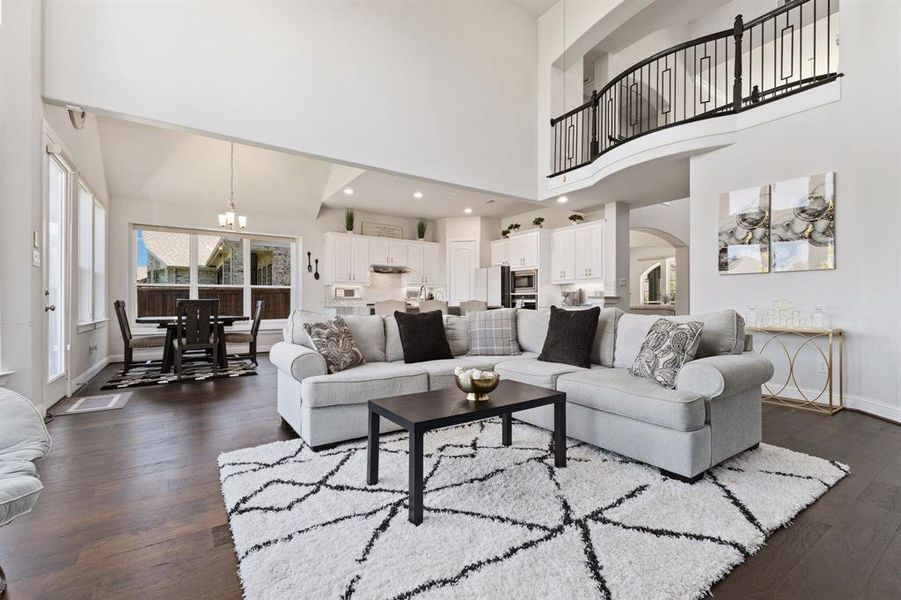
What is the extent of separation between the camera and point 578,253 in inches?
282

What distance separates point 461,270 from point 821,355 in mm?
5884

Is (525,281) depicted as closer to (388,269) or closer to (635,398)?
(388,269)

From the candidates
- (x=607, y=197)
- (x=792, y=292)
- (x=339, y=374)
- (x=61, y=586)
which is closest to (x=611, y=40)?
(x=607, y=197)

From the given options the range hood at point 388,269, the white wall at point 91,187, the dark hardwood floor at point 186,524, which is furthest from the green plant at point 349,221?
the dark hardwood floor at point 186,524

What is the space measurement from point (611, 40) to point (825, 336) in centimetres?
561

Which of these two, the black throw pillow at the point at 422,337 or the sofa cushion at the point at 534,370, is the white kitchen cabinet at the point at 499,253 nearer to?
the black throw pillow at the point at 422,337

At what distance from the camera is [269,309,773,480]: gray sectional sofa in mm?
Answer: 2287

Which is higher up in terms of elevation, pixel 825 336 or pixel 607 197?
pixel 607 197

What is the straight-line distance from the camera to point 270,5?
165 inches

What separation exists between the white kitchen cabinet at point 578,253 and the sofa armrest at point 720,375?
14.1ft

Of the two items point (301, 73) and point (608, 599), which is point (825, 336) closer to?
point (608, 599)

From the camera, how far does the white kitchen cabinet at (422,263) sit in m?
8.74

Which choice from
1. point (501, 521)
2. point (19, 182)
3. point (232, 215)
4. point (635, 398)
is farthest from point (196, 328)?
point (635, 398)

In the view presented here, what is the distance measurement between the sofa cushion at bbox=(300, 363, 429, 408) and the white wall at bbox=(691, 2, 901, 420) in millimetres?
3780
